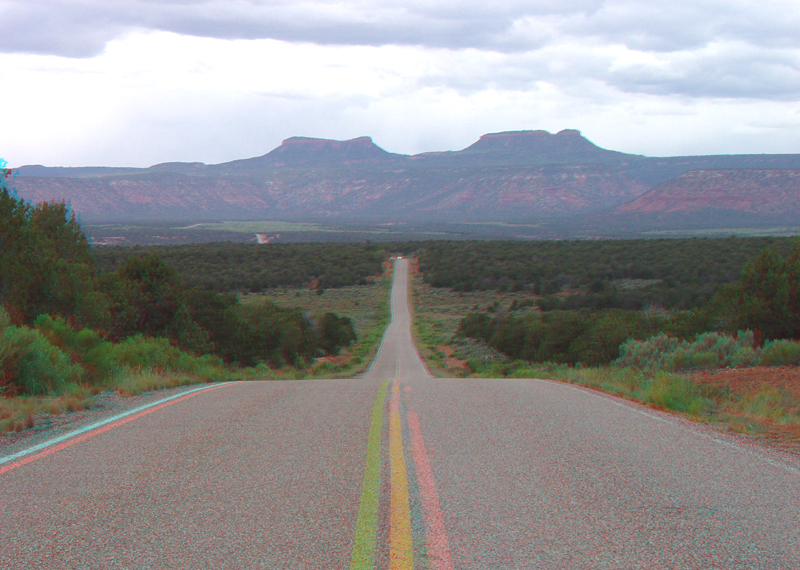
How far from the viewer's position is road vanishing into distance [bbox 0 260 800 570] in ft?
12.0

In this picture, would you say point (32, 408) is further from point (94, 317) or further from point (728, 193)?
point (728, 193)

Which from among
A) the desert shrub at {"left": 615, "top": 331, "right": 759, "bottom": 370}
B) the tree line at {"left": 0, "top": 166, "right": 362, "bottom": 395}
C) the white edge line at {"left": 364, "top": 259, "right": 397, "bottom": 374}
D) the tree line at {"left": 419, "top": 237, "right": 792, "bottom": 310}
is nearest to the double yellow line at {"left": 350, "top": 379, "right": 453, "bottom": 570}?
the tree line at {"left": 0, "top": 166, "right": 362, "bottom": 395}

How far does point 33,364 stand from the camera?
9.88 m

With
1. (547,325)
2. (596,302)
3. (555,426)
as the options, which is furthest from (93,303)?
(596,302)

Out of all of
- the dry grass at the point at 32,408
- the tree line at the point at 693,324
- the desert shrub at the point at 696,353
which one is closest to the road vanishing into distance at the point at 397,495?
the dry grass at the point at 32,408

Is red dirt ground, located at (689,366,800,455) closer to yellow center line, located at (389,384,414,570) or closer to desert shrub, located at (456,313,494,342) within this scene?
yellow center line, located at (389,384,414,570)

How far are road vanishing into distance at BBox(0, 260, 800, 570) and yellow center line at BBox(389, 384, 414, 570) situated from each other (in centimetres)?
1

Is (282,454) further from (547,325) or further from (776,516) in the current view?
(547,325)

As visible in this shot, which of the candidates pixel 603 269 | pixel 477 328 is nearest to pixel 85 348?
pixel 477 328

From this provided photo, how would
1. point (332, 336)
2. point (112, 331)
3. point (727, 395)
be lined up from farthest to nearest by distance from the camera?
point (332, 336) < point (112, 331) < point (727, 395)

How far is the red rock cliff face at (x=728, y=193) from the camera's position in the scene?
566 ft

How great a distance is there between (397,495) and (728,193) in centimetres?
19764

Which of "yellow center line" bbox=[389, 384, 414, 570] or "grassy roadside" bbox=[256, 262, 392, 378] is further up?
"yellow center line" bbox=[389, 384, 414, 570]

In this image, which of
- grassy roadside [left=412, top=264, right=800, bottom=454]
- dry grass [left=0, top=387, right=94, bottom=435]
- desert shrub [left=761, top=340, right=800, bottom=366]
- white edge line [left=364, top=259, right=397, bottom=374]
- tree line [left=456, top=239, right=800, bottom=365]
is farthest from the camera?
white edge line [left=364, top=259, right=397, bottom=374]
